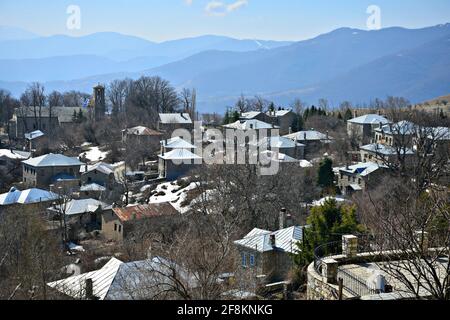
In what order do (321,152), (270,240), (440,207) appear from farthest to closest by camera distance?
(321,152)
(270,240)
(440,207)

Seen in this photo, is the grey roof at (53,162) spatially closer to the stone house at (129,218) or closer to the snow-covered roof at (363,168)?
the stone house at (129,218)

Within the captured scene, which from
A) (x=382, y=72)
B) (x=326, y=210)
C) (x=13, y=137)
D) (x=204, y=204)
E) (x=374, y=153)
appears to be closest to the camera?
(x=326, y=210)

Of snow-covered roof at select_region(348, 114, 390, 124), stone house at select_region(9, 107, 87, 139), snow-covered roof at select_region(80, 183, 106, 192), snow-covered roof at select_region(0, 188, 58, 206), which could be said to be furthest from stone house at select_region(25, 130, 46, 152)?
snow-covered roof at select_region(348, 114, 390, 124)

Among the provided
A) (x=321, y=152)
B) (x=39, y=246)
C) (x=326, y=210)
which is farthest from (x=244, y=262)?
(x=321, y=152)

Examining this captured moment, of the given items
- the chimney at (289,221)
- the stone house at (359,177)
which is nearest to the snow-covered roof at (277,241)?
the chimney at (289,221)

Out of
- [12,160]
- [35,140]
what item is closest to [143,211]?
[12,160]

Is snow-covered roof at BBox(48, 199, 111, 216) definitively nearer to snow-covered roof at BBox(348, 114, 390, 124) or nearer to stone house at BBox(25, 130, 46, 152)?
Answer: stone house at BBox(25, 130, 46, 152)
